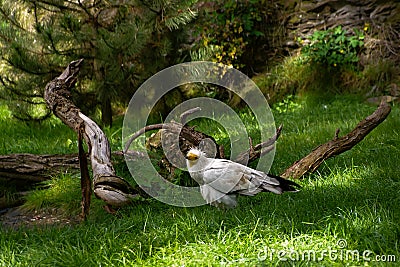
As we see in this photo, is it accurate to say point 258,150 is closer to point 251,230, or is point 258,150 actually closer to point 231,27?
point 251,230

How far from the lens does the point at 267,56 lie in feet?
26.6

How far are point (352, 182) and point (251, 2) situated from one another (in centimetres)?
482

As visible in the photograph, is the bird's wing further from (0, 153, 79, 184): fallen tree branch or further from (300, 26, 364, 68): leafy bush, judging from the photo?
(300, 26, 364, 68): leafy bush

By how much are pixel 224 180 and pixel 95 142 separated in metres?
1.28

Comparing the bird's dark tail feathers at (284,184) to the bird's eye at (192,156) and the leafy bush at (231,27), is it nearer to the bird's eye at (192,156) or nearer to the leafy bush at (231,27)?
the bird's eye at (192,156)

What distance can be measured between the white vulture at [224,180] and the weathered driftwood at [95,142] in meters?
0.54

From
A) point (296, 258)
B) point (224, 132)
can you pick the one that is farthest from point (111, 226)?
point (224, 132)

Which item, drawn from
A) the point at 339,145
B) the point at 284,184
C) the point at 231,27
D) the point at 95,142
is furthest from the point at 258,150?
the point at 231,27

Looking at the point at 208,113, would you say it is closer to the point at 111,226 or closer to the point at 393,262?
the point at 111,226

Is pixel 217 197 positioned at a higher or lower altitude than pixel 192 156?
lower

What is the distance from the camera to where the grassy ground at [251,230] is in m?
2.59

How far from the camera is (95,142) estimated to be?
3.96m

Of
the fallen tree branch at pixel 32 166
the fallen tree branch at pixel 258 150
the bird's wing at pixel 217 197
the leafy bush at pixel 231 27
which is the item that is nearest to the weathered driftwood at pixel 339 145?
the fallen tree branch at pixel 258 150

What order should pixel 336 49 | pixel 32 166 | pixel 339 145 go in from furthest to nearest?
pixel 336 49
pixel 32 166
pixel 339 145
